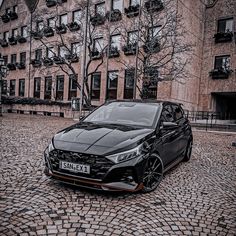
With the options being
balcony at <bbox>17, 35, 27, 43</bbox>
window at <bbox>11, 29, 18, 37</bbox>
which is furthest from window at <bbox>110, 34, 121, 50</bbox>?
window at <bbox>11, 29, 18, 37</bbox>

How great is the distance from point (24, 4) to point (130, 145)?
38.4 metres

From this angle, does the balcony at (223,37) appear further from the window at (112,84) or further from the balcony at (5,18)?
the balcony at (5,18)

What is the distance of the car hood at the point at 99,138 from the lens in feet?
13.0

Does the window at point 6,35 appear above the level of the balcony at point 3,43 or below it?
above

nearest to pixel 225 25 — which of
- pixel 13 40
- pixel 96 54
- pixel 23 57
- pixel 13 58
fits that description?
pixel 96 54

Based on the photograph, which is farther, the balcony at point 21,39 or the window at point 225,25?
the balcony at point 21,39

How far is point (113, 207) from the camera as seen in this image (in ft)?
12.2

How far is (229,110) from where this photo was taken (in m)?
30.2

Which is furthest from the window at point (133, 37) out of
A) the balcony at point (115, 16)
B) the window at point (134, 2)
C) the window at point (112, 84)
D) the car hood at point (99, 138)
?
the car hood at point (99, 138)

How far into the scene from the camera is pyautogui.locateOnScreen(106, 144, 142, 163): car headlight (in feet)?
12.6

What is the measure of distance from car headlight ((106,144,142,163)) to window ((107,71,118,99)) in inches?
860

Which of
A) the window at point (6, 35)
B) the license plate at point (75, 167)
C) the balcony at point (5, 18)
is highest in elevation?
the balcony at point (5, 18)

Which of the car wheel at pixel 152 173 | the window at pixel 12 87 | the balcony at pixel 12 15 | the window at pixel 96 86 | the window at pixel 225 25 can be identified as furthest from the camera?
the window at pixel 12 87

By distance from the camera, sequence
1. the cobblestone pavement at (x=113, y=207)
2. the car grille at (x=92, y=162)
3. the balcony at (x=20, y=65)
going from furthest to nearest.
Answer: the balcony at (x=20, y=65)
the car grille at (x=92, y=162)
the cobblestone pavement at (x=113, y=207)
